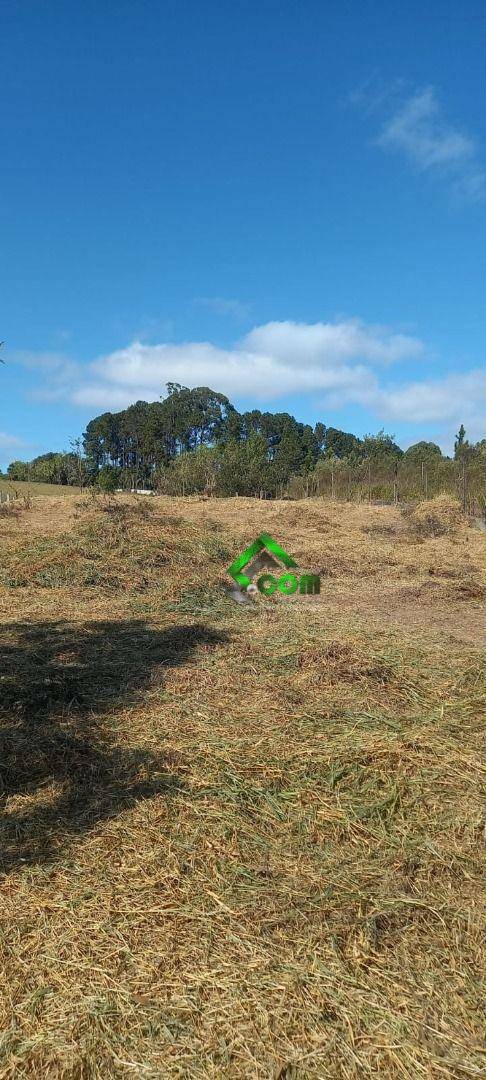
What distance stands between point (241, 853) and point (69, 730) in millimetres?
1506

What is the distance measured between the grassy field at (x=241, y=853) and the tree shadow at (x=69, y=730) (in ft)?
0.05

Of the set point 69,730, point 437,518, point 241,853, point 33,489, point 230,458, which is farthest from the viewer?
point 230,458

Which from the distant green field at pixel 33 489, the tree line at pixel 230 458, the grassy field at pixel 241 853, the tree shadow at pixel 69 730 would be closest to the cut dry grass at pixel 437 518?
the tree line at pixel 230 458

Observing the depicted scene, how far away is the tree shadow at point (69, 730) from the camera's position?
278 cm

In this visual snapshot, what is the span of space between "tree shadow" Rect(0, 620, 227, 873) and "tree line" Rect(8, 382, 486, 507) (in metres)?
16.4

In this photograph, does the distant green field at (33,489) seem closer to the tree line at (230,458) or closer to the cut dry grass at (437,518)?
the tree line at (230,458)

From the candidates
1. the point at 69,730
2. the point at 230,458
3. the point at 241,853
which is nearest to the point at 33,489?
the point at 230,458

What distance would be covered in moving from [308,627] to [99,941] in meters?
4.38

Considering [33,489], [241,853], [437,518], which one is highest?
[33,489]

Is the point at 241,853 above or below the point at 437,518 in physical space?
below

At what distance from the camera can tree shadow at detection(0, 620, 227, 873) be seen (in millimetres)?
2783

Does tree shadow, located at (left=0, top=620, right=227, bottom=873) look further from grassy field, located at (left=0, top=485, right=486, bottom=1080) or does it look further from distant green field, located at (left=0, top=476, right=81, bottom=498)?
distant green field, located at (left=0, top=476, right=81, bottom=498)

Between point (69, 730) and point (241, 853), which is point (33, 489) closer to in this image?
point (69, 730)

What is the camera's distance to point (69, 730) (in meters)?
3.68
